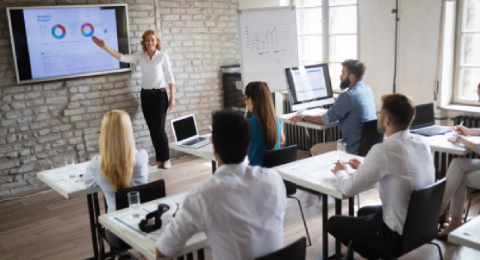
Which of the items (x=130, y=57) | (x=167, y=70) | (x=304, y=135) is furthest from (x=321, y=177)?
(x=304, y=135)

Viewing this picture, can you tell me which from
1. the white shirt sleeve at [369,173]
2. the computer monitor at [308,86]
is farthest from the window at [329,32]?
the white shirt sleeve at [369,173]

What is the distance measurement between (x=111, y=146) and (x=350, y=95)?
229cm

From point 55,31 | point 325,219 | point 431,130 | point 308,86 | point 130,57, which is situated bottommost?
point 325,219

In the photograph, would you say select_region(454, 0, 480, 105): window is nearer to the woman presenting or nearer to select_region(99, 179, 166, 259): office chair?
the woman presenting

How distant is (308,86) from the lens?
4.81 metres

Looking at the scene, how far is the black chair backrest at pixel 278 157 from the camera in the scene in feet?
10.5

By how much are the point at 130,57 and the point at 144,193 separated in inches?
127

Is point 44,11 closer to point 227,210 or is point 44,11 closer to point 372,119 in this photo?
point 372,119

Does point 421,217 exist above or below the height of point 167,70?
below

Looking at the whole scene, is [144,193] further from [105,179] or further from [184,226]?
[184,226]

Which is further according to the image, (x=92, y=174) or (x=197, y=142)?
(x=197, y=142)

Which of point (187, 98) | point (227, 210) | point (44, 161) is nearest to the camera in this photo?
point (227, 210)

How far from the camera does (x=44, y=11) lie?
16.0ft

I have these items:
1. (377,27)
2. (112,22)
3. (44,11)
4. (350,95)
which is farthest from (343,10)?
(44,11)
